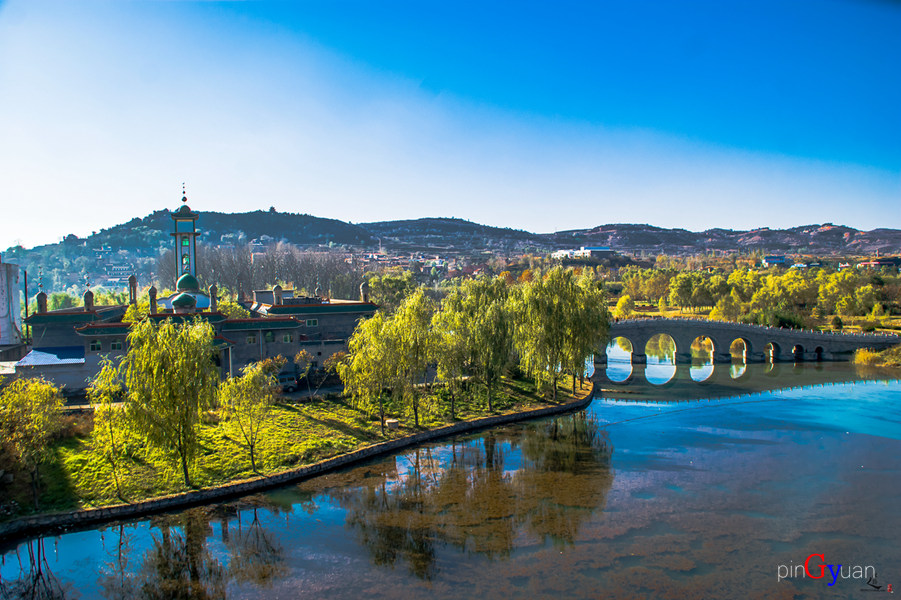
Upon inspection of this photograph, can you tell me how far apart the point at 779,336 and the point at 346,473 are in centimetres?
4228

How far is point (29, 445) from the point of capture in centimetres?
1678

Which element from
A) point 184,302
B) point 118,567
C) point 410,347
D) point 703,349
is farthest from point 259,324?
point 703,349

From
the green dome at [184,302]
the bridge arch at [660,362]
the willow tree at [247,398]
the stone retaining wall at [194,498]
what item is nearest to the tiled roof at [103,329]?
the green dome at [184,302]

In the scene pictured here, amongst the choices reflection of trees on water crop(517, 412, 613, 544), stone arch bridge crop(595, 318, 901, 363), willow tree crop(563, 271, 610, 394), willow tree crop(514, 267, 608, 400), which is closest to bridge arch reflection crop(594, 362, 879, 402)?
stone arch bridge crop(595, 318, 901, 363)

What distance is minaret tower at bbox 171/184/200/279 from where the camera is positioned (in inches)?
1596

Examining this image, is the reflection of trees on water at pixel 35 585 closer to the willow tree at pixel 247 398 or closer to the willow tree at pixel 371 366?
the willow tree at pixel 247 398

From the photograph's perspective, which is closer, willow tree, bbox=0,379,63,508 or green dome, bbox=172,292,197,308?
willow tree, bbox=0,379,63,508

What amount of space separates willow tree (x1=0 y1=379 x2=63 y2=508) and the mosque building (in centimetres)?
554

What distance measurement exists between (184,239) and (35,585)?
3125 cm

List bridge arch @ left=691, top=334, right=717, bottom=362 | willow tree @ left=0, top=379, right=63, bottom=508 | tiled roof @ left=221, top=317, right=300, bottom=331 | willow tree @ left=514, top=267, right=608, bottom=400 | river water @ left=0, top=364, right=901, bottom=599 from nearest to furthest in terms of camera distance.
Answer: river water @ left=0, top=364, right=901, bottom=599, willow tree @ left=0, top=379, right=63, bottom=508, tiled roof @ left=221, top=317, right=300, bottom=331, willow tree @ left=514, top=267, right=608, bottom=400, bridge arch @ left=691, top=334, right=717, bottom=362

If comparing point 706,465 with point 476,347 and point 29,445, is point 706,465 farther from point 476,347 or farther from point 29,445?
point 29,445

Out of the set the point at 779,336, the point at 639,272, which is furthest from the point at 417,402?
the point at 639,272

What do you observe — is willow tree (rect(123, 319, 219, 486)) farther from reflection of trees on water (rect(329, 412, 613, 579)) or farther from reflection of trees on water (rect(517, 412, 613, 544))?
reflection of trees on water (rect(517, 412, 613, 544))

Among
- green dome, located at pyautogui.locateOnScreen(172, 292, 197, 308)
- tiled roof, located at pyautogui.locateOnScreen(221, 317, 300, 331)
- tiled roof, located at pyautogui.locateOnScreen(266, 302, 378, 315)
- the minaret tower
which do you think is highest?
the minaret tower
